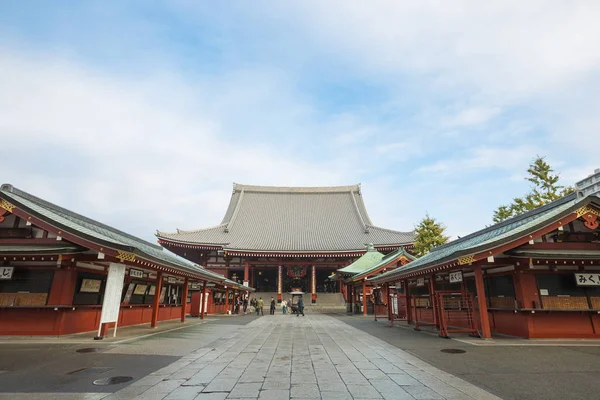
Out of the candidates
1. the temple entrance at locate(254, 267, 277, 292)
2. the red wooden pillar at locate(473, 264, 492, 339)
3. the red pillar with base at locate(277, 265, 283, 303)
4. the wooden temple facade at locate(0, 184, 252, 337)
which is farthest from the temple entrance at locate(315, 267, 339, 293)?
the wooden temple facade at locate(0, 184, 252, 337)

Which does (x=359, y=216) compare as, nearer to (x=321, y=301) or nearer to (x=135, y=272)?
(x=321, y=301)

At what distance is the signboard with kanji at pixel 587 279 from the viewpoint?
37.4ft

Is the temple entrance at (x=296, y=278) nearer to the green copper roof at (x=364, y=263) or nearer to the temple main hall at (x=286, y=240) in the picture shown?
the temple main hall at (x=286, y=240)

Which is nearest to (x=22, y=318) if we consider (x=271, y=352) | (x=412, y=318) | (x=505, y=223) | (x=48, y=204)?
(x=48, y=204)

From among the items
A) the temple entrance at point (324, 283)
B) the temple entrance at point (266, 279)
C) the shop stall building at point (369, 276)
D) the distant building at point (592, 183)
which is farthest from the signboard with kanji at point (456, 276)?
the distant building at point (592, 183)

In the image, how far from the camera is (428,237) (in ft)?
123

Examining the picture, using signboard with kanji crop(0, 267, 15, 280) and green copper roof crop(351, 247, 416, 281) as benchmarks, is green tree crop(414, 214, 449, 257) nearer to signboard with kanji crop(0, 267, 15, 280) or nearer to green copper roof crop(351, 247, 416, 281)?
green copper roof crop(351, 247, 416, 281)

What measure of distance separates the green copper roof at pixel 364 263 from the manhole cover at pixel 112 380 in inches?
873

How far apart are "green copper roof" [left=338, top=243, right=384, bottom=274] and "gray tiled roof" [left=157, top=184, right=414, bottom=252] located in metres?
2.90

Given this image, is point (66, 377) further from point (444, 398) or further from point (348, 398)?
point (444, 398)

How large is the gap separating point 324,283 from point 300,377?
33938 millimetres

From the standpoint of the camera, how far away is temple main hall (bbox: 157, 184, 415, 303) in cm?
3438

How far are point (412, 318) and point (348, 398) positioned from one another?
1540 cm

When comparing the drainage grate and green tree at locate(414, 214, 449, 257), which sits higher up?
green tree at locate(414, 214, 449, 257)
